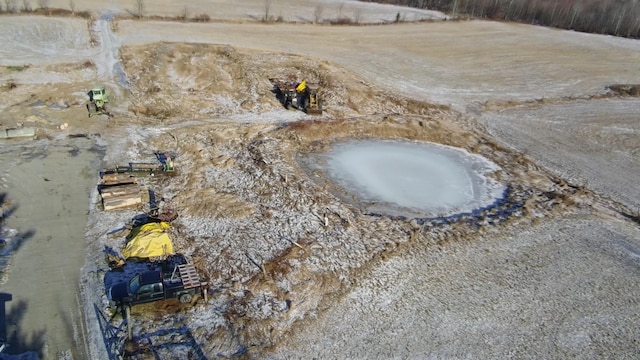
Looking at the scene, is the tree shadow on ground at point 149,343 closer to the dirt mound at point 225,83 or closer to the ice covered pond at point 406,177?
the ice covered pond at point 406,177

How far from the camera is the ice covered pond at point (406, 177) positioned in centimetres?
1960

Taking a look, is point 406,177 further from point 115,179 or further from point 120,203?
point 115,179

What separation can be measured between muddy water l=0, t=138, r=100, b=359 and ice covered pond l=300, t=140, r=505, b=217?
10.1 meters

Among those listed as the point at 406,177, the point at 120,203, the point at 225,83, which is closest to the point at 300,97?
the point at 225,83

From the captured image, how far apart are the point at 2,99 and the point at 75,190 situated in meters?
11.3

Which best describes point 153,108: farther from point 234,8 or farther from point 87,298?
point 234,8

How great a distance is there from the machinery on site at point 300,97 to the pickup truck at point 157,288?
1602 centimetres

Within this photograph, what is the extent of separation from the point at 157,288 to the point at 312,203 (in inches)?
293

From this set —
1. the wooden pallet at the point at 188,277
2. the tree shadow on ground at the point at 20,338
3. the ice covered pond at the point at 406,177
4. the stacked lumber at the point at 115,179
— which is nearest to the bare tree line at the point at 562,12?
the ice covered pond at the point at 406,177

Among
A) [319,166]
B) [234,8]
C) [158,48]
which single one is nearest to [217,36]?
[158,48]

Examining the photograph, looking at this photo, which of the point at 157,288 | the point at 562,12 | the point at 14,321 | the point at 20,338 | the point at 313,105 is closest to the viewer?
the point at 20,338

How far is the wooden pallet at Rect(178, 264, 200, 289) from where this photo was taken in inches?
520

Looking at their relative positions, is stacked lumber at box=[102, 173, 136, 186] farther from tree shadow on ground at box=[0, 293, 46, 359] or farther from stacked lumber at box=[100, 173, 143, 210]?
tree shadow on ground at box=[0, 293, 46, 359]

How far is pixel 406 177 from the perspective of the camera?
2178 cm
